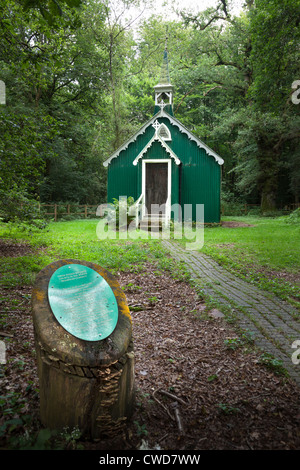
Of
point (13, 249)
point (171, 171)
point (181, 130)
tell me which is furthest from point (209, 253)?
point (181, 130)

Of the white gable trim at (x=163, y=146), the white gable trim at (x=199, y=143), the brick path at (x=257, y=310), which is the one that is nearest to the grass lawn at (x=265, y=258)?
the brick path at (x=257, y=310)

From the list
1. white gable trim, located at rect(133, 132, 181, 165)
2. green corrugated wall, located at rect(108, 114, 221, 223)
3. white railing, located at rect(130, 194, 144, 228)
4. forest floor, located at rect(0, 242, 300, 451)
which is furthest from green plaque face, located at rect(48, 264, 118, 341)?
green corrugated wall, located at rect(108, 114, 221, 223)

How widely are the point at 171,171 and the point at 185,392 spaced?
14833 millimetres

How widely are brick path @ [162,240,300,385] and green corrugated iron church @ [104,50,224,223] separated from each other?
10086mm

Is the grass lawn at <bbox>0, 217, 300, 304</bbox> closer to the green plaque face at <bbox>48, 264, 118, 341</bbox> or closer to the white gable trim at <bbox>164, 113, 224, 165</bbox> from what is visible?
the green plaque face at <bbox>48, 264, 118, 341</bbox>

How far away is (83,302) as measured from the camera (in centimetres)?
291

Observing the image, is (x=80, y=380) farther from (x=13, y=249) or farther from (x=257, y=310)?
(x=13, y=249)

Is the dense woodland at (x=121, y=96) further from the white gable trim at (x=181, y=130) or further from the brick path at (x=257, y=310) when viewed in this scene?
the brick path at (x=257, y=310)

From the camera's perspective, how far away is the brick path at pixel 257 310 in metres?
4.01

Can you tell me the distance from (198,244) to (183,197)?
296 inches

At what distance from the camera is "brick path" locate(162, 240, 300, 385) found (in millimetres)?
4012

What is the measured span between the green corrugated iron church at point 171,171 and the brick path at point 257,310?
10.1 metres

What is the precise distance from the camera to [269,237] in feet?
40.8

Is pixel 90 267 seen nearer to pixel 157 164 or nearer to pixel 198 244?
pixel 198 244
